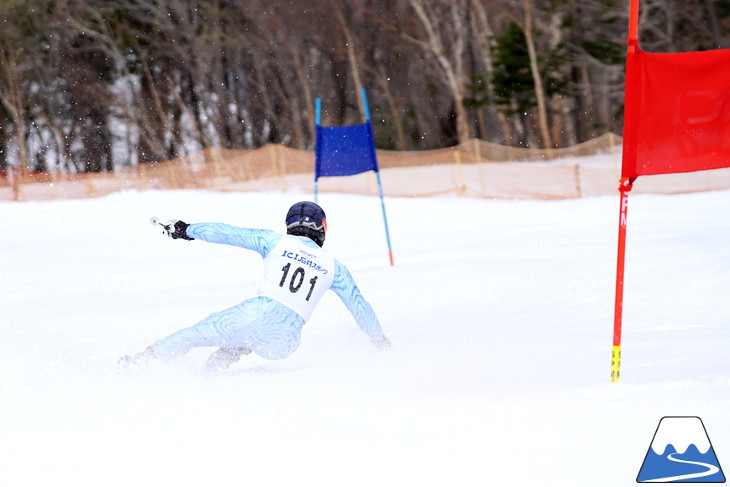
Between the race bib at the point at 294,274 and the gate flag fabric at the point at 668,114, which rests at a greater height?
the gate flag fabric at the point at 668,114

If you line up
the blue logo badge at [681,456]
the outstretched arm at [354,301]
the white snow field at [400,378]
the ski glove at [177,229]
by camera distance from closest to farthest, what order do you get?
the blue logo badge at [681,456], the white snow field at [400,378], the ski glove at [177,229], the outstretched arm at [354,301]

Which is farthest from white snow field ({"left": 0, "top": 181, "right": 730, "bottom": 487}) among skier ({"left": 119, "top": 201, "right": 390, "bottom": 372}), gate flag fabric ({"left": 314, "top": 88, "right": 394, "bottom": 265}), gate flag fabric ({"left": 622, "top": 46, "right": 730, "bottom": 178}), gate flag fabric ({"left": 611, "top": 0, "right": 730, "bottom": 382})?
gate flag fabric ({"left": 314, "top": 88, "right": 394, "bottom": 265})

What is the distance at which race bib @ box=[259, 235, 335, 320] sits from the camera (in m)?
6.43

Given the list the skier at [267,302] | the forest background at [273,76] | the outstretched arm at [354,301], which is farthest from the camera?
the forest background at [273,76]

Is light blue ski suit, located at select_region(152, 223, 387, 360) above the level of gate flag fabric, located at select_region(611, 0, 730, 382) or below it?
below

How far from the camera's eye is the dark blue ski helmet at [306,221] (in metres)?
6.62

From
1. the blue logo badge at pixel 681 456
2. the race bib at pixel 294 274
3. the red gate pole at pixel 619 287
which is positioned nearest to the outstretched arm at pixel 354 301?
the race bib at pixel 294 274

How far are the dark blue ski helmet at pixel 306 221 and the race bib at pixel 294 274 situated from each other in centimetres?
12

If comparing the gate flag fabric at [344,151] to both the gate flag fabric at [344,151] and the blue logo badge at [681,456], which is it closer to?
the gate flag fabric at [344,151]

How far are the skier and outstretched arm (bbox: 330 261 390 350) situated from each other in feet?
0.27

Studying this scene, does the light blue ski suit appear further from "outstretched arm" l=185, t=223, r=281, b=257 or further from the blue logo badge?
the blue logo badge

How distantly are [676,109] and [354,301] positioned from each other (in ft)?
7.82

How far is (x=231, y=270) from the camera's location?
1555 centimetres

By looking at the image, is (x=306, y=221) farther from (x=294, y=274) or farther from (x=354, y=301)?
(x=354, y=301)
